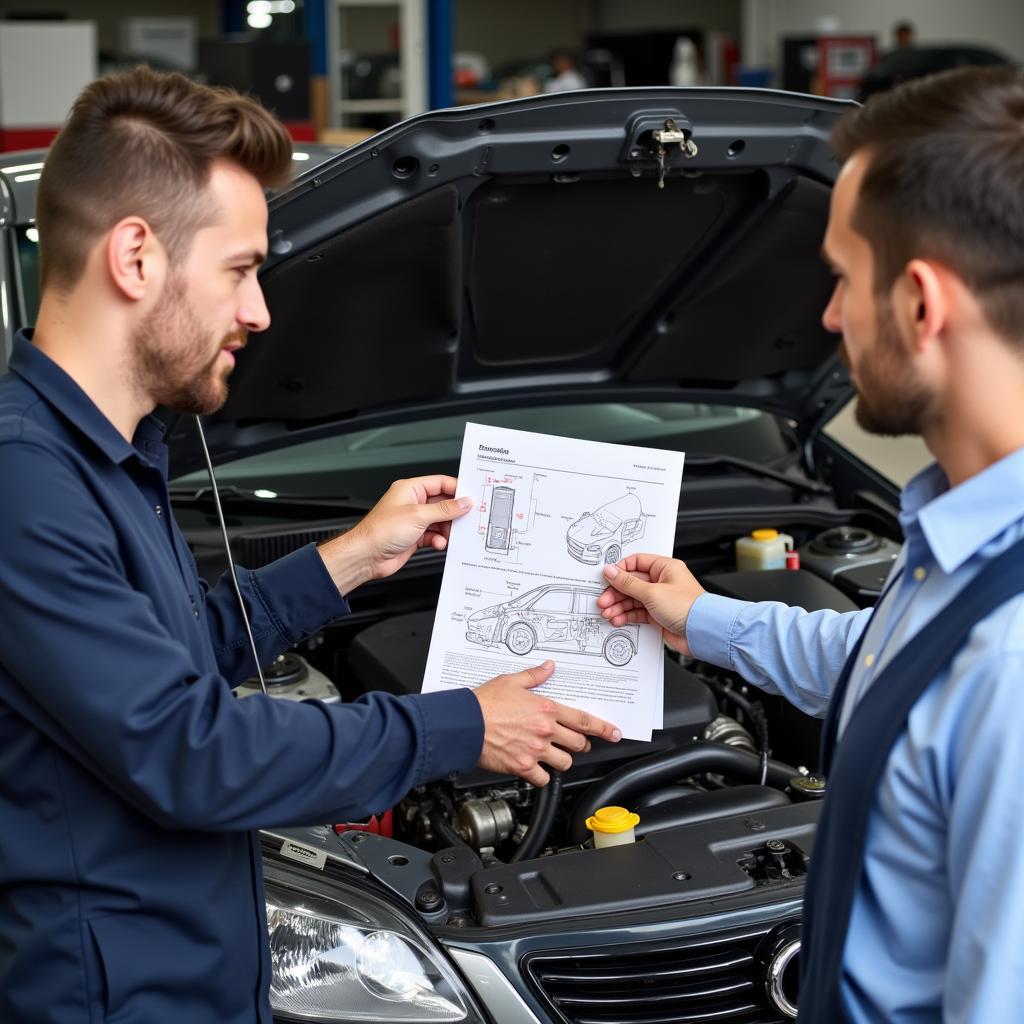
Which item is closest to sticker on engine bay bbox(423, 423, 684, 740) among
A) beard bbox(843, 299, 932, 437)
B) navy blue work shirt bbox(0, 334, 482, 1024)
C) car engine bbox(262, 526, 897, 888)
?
car engine bbox(262, 526, 897, 888)

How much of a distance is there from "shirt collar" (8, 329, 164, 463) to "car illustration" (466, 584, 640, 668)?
2.03ft

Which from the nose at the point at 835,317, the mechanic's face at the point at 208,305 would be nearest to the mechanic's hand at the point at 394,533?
the mechanic's face at the point at 208,305

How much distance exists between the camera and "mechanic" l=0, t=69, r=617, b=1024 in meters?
1.21

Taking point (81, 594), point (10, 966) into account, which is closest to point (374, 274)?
point (81, 594)

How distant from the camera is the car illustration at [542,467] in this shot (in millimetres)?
1632

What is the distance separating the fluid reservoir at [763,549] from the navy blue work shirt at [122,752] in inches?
48.2

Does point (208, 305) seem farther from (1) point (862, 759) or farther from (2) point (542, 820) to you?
(2) point (542, 820)

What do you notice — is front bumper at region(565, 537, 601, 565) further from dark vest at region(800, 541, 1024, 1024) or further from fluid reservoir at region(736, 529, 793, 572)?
fluid reservoir at region(736, 529, 793, 572)

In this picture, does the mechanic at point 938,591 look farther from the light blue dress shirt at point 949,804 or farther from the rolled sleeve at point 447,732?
the rolled sleeve at point 447,732

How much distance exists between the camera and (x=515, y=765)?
1.53m

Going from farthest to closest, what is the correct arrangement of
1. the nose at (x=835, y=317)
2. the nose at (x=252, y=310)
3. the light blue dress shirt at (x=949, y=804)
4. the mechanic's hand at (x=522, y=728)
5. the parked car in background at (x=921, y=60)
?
the parked car in background at (x=921, y=60)
the mechanic's hand at (x=522, y=728)
the nose at (x=252, y=310)
the nose at (x=835, y=317)
the light blue dress shirt at (x=949, y=804)

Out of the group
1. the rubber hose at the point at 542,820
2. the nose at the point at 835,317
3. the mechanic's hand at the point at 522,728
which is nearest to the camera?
the nose at the point at 835,317

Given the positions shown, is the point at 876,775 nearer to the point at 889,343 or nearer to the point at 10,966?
the point at 889,343

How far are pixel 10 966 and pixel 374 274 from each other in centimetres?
124
